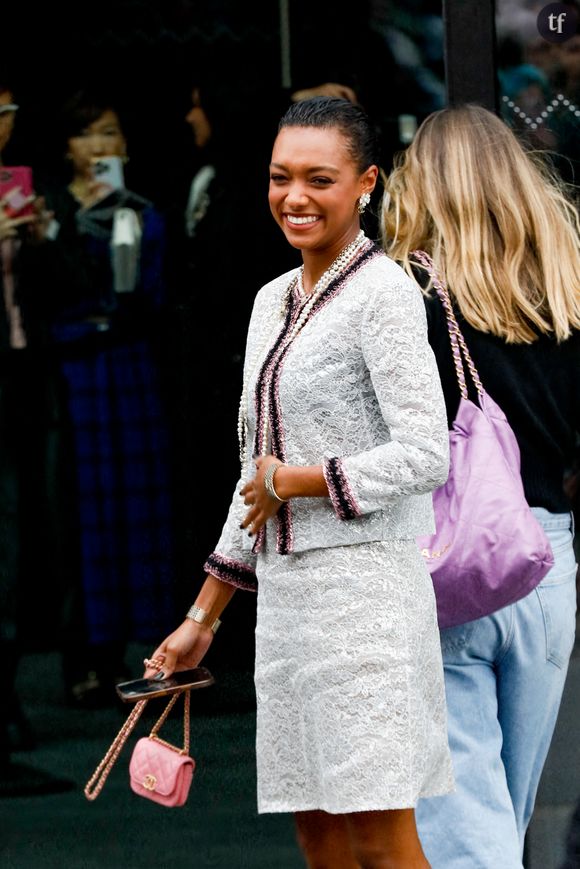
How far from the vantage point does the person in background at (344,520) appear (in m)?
3.00

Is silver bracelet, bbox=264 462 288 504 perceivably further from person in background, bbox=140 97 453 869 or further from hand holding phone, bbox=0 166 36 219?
hand holding phone, bbox=0 166 36 219

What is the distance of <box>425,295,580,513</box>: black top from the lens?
3523mm

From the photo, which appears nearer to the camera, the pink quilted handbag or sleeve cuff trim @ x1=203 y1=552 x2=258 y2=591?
the pink quilted handbag

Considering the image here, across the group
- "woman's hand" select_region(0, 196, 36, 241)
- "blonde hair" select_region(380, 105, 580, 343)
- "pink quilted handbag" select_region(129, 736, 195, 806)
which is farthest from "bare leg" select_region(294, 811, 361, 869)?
"woman's hand" select_region(0, 196, 36, 241)

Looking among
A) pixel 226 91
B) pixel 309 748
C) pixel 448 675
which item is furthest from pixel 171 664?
pixel 226 91

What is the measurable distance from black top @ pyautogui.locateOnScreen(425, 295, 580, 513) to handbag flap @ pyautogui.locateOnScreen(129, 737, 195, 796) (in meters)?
0.91

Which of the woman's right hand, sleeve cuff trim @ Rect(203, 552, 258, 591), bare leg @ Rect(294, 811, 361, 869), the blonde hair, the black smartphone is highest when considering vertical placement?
the blonde hair

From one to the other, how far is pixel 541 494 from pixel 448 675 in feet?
1.38

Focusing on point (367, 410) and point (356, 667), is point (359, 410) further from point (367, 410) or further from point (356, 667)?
point (356, 667)

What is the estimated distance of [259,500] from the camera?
10.1 feet

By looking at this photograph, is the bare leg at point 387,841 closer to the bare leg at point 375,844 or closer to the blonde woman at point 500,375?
the bare leg at point 375,844

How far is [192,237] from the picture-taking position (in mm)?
4660

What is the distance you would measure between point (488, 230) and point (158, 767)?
1.29 metres

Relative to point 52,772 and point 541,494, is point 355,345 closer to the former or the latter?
point 541,494
